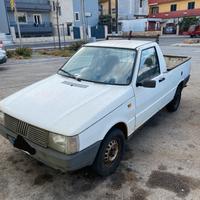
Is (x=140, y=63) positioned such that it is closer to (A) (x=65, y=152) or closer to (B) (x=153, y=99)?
(B) (x=153, y=99)

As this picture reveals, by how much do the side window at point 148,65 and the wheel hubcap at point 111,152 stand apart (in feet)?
3.40

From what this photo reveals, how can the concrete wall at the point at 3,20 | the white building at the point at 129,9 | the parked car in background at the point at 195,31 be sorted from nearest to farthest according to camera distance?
the concrete wall at the point at 3,20 < the parked car in background at the point at 195,31 < the white building at the point at 129,9

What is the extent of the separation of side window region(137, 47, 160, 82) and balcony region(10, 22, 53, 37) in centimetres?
3218

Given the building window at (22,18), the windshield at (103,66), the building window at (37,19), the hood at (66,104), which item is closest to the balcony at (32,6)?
the building window at (22,18)

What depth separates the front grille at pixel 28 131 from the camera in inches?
94.2

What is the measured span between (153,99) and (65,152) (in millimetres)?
1997

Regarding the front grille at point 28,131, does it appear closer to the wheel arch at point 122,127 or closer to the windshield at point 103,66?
the wheel arch at point 122,127

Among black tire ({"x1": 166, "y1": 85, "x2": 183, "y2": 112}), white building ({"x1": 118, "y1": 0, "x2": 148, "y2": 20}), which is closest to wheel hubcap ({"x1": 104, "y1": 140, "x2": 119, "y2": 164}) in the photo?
black tire ({"x1": 166, "y1": 85, "x2": 183, "y2": 112})

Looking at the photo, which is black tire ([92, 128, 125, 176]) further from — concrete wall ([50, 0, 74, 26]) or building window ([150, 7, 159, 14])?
building window ([150, 7, 159, 14])

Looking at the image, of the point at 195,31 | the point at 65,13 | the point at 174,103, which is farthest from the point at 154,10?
the point at 174,103

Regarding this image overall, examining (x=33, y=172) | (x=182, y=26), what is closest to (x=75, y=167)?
(x=33, y=172)

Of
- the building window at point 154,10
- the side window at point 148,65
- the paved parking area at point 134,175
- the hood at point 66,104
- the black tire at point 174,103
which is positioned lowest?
the paved parking area at point 134,175

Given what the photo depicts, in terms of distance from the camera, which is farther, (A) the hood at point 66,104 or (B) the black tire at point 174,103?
(B) the black tire at point 174,103

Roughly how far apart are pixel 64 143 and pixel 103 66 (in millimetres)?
1565
